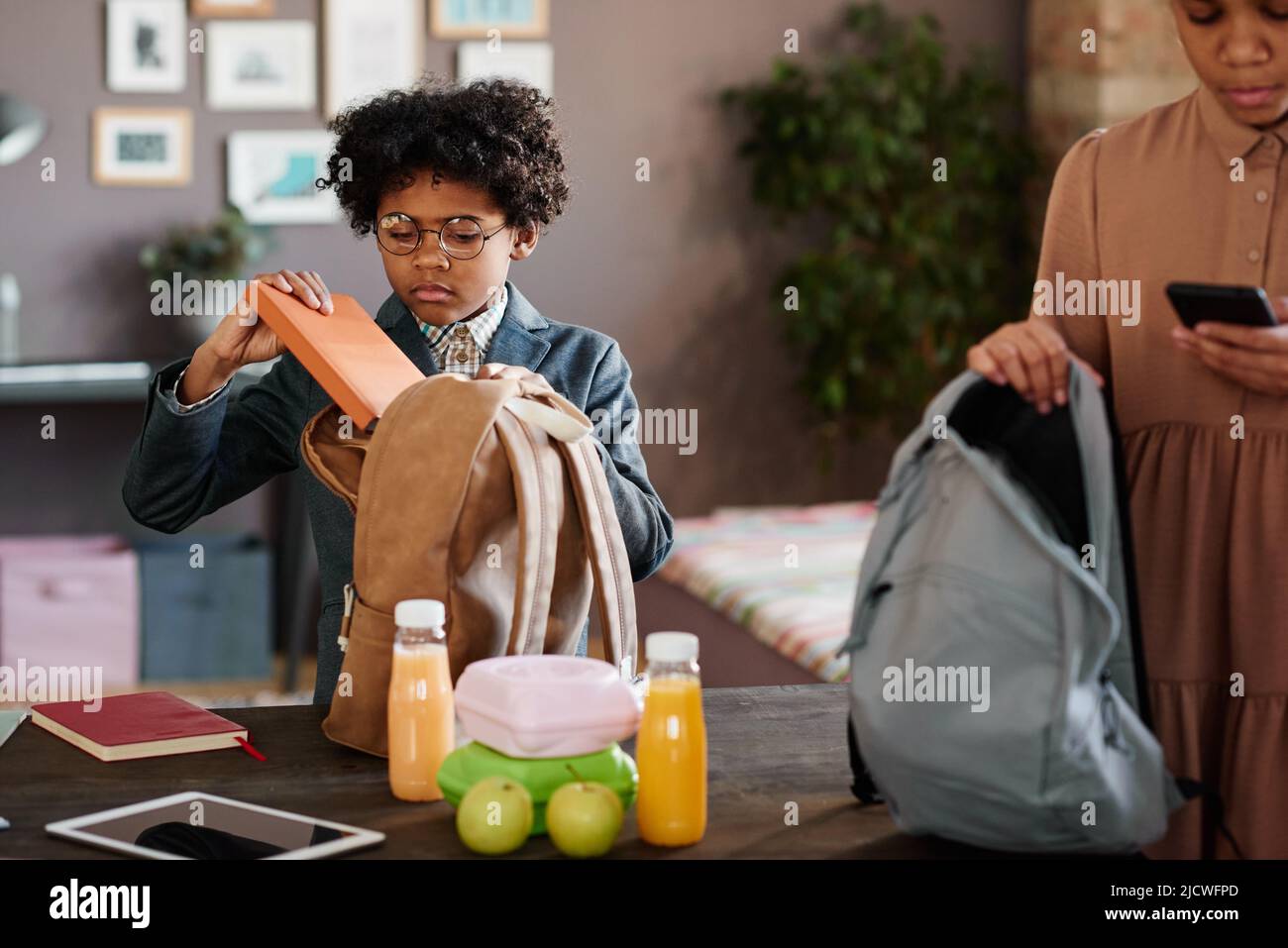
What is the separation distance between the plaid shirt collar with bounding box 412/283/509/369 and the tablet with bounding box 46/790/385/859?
2.24ft

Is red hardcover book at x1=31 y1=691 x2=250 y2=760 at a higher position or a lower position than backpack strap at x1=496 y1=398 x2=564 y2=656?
lower

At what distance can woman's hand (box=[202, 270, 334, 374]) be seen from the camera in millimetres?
1439

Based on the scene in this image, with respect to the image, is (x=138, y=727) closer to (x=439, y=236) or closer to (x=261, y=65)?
(x=439, y=236)

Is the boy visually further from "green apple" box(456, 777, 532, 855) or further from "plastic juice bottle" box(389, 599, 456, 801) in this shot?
"green apple" box(456, 777, 532, 855)

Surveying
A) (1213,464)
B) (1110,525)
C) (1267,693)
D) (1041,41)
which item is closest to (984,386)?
(1110,525)

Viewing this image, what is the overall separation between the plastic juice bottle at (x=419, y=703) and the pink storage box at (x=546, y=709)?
0.04 meters

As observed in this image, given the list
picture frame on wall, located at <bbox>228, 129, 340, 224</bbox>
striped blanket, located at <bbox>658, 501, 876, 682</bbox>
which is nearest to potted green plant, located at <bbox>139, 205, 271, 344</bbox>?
picture frame on wall, located at <bbox>228, 129, 340, 224</bbox>

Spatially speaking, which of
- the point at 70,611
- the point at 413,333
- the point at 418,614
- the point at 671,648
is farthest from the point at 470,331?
the point at 70,611

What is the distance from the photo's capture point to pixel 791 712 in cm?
136

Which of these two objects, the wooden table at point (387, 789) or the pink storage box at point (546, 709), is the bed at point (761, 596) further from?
the pink storage box at point (546, 709)

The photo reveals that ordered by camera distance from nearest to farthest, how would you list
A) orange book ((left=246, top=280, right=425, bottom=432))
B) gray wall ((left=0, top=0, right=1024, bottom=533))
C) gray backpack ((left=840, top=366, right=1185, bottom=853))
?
gray backpack ((left=840, top=366, right=1185, bottom=853))
orange book ((left=246, top=280, right=425, bottom=432))
gray wall ((left=0, top=0, right=1024, bottom=533))

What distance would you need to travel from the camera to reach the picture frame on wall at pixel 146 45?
4258mm

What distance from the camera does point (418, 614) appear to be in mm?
1100

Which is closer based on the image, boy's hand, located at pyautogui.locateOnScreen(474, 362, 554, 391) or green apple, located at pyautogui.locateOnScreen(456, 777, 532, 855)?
green apple, located at pyautogui.locateOnScreen(456, 777, 532, 855)
